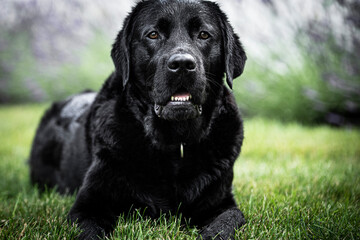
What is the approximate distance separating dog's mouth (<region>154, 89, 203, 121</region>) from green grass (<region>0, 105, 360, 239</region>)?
0.69m

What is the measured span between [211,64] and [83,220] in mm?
1438

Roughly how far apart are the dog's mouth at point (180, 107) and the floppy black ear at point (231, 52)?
496mm

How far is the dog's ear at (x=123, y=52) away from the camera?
8.71ft

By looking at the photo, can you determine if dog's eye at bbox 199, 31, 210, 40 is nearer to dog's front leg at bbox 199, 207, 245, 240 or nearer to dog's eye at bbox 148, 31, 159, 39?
dog's eye at bbox 148, 31, 159, 39

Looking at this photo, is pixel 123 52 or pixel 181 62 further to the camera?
pixel 123 52

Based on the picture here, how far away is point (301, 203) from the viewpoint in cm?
278

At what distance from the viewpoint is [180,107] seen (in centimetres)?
236

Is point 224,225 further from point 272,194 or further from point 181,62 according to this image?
point 181,62

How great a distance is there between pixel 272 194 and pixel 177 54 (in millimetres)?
1544

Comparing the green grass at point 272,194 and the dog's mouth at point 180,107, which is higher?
the dog's mouth at point 180,107

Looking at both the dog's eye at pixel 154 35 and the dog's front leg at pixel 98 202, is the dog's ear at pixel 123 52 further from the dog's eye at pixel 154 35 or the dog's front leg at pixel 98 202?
the dog's front leg at pixel 98 202

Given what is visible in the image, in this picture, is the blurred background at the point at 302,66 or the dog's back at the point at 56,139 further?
the blurred background at the point at 302,66

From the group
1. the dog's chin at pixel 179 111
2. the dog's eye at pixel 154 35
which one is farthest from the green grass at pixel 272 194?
the dog's eye at pixel 154 35

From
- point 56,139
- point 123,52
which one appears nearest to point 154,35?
point 123,52
